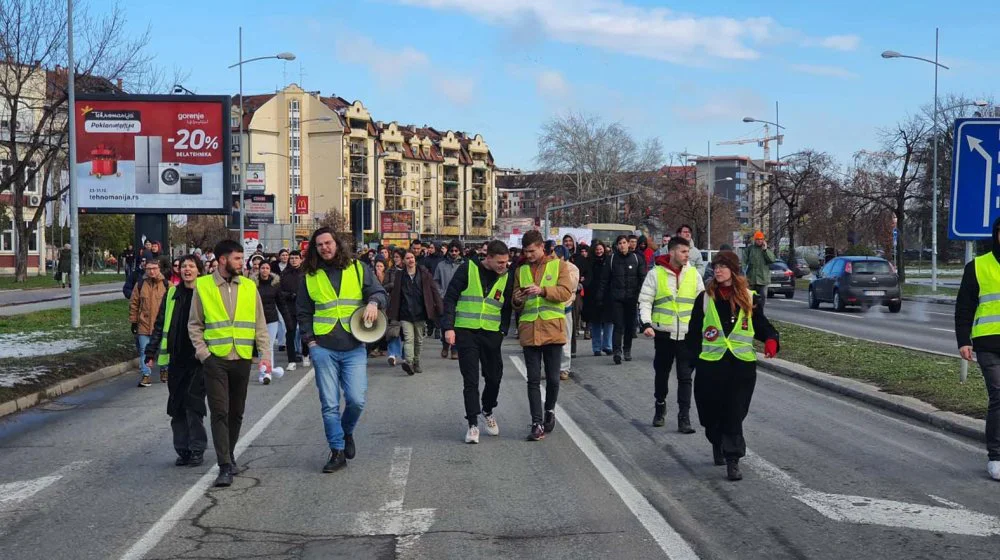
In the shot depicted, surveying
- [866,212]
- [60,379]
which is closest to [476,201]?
[866,212]

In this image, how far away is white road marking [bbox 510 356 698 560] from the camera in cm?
590

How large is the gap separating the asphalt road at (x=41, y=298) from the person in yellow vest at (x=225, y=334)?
23300 mm

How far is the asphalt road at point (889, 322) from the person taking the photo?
20859 mm

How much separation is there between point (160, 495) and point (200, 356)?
109 centimetres

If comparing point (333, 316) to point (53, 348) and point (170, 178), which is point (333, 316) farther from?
point (170, 178)

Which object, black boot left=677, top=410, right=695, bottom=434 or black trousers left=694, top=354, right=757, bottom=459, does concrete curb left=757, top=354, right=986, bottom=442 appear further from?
black trousers left=694, top=354, right=757, bottom=459

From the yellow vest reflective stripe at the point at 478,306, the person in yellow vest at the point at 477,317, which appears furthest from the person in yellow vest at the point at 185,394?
the yellow vest reflective stripe at the point at 478,306

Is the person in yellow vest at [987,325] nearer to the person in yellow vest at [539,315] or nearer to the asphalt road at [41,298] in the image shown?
the person in yellow vest at [539,315]

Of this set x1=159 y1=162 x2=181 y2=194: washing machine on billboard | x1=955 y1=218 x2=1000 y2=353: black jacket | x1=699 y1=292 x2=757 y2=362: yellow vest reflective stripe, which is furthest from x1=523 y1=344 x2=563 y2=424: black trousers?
x1=159 y1=162 x2=181 y2=194: washing machine on billboard

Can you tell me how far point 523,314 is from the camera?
9.97 m

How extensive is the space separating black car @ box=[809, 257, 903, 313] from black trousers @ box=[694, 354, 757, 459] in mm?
25170

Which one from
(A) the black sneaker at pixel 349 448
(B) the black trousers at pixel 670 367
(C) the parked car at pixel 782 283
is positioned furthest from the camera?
(C) the parked car at pixel 782 283

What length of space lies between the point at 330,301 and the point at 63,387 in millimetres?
7417

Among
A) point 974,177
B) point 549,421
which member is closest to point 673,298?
point 549,421
